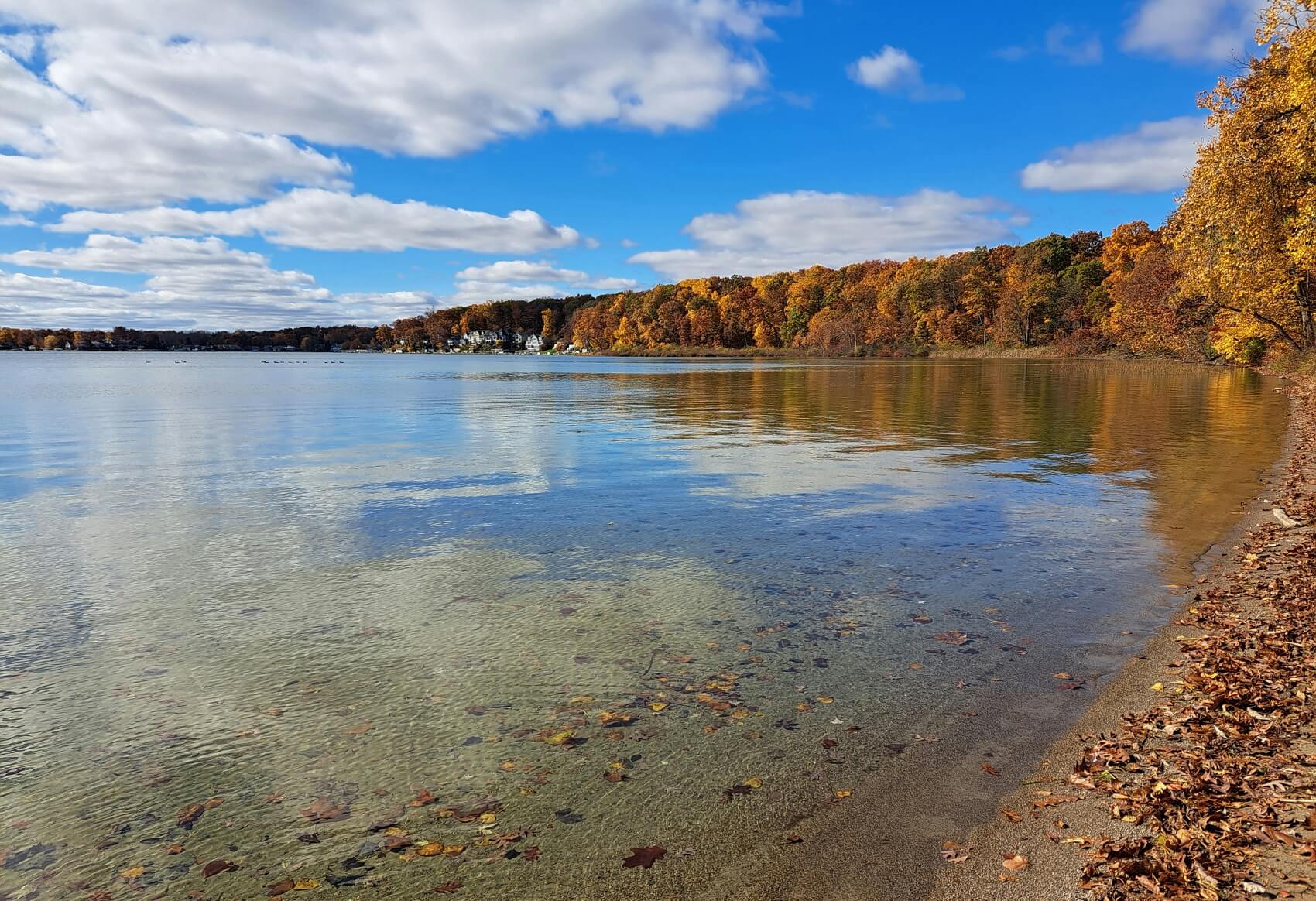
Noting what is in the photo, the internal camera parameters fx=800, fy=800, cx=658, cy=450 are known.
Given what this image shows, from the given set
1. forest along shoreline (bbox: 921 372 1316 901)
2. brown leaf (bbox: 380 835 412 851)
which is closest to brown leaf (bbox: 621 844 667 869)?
brown leaf (bbox: 380 835 412 851)

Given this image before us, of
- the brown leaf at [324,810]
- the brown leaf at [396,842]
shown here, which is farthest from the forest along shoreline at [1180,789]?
the brown leaf at [324,810]

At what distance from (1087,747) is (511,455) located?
17233mm

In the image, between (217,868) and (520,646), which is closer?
(217,868)

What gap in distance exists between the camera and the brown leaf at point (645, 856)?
4.59m

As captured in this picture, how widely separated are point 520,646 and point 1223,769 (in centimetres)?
562

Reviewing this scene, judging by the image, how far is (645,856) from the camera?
464 centimetres

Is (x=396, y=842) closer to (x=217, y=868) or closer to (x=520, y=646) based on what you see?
(x=217, y=868)

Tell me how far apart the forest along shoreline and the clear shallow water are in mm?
543

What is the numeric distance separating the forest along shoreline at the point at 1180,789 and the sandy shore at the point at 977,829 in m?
0.01

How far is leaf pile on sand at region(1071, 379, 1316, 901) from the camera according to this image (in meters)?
4.14

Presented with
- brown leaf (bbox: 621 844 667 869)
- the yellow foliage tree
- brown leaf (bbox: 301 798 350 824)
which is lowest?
brown leaf (bbox: 621 844 667 869)

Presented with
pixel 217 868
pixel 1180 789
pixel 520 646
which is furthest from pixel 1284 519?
pixel 217 868

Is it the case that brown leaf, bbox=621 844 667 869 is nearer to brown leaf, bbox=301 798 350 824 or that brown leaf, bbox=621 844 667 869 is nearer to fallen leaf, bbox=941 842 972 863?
fallen leaf, bbox=941 842 972 863

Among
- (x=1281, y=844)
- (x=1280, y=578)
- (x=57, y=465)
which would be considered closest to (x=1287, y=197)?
(x=1280, y=578)
